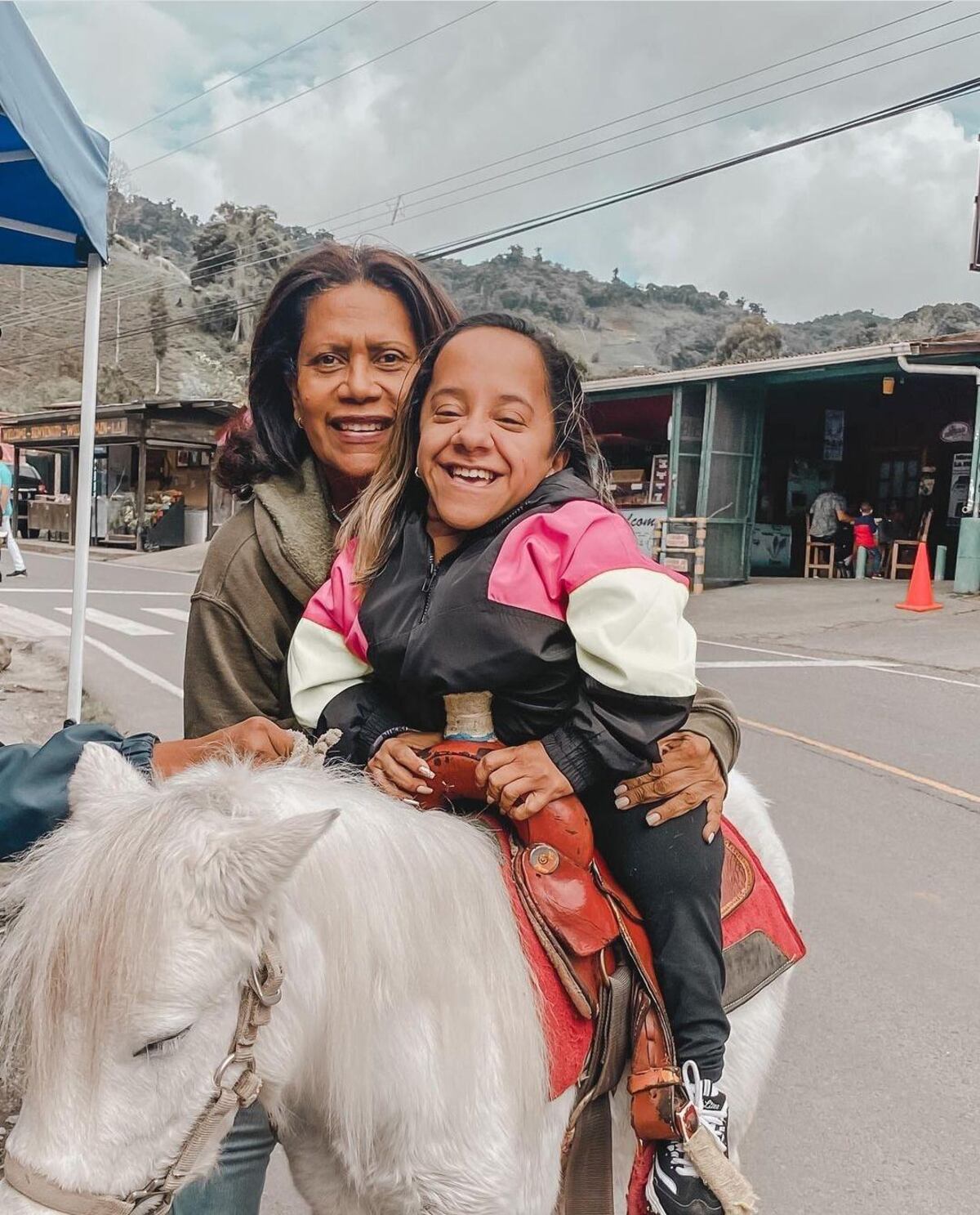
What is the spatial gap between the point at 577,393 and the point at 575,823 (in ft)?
2.85

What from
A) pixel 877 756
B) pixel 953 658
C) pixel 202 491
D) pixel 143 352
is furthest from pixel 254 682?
pixel 143 352

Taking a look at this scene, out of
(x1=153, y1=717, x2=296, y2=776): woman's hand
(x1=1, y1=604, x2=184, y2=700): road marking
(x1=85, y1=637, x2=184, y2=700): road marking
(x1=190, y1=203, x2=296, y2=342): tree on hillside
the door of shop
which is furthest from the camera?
(x1=190, y1=203, x2=296, y2=342): tree on hillside

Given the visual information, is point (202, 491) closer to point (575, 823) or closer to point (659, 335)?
point (575, 823)

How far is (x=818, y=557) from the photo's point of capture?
19.7 meters

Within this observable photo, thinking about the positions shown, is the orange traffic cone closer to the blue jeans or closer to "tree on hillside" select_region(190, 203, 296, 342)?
the blue jeans

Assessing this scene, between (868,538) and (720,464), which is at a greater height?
(720,464)

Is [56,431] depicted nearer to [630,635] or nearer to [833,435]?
[833,435]

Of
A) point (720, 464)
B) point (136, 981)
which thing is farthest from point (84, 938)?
point (720, 464)

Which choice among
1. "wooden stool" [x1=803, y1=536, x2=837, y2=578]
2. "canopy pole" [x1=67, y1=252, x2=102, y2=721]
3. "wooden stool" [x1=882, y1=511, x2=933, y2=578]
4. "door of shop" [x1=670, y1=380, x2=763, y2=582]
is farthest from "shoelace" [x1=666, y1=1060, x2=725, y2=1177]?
"wooden stool" [x1=803, y1=536, x2=837, y2=578]

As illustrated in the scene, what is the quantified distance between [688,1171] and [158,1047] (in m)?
1.12

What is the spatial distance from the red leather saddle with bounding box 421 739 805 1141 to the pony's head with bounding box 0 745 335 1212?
0.50 metres

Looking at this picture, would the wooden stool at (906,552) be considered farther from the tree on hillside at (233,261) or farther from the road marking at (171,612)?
the tree on hillside at (233,261)

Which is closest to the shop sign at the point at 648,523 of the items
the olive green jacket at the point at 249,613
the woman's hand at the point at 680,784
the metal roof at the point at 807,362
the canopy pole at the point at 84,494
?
the metal roof at the point at 807,362

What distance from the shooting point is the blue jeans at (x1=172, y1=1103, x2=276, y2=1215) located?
1732 mm
